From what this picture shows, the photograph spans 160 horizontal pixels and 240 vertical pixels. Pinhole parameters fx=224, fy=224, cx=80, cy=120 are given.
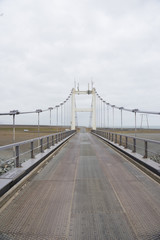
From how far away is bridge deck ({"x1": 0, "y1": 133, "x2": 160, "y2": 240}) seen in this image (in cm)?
301

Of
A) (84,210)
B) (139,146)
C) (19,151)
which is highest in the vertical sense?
(19,151)

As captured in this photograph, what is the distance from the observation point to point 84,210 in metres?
3.77

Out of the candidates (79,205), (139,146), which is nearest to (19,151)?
(79,205)

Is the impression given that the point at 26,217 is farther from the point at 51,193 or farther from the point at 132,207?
the point at 132,207

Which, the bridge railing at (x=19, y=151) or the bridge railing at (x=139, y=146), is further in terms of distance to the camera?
the bridge railing at (x=139, y=146)

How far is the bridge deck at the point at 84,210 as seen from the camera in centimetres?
301

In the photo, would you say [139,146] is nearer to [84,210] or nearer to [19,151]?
[19,151]

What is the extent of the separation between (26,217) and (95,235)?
1186mm

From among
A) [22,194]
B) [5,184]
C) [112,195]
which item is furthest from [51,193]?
[112,195]

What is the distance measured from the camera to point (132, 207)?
12.9 feet

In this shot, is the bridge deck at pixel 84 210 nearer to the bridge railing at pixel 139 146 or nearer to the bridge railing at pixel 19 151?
the bridge railing at pixel 19 151

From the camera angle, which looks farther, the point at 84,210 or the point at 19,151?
the point at 19,151

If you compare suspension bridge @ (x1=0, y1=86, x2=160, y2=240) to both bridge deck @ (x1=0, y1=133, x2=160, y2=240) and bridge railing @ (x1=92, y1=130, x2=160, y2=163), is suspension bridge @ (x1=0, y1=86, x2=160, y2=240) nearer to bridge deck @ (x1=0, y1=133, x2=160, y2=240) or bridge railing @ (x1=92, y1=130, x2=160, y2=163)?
bridge deck @ (x1=0, y1=133, x2=160, y2=240)

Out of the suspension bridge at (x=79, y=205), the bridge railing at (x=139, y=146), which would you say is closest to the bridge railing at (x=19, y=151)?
the suspension bridge at (x=79, y=205)
